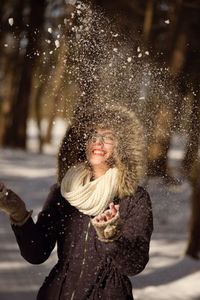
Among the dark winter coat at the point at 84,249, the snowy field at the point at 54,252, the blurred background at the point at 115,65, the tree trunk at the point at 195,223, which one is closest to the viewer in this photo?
the dark winter coat at the point at 84,249

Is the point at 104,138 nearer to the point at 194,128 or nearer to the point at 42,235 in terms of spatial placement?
the point at 42,235

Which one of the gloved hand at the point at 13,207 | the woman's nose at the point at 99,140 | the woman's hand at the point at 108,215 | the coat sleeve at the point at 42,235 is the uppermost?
the woman's nose at the point at 99,140

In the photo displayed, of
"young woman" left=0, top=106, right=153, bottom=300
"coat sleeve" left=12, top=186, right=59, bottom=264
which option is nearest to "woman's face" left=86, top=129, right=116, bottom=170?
"young woman" left=0, top=106, right=153, bottom=300

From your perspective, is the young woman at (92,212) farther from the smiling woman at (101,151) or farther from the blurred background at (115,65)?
the blurred background at (115,65)

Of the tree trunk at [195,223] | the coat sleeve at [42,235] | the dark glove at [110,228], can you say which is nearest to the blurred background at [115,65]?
the coat sleeve at [42,235]

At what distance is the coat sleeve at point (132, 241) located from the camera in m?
0.83

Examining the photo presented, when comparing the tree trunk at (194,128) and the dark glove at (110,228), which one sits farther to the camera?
the tree trunk at (194,128)

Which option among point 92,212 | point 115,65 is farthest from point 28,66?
point 92,212

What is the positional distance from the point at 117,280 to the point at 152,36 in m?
0.93

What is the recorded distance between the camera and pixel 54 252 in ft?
4.20

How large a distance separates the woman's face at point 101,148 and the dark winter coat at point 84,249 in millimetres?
95

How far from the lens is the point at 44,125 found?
150 cm

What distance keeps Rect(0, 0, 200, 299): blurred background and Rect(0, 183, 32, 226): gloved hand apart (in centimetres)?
28

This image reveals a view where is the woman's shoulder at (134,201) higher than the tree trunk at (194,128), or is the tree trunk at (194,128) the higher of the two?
the tree trunk at (194,128)
